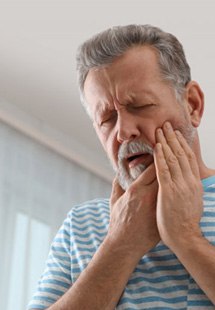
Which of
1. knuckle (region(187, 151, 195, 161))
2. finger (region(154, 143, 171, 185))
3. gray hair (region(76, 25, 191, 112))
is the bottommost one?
knuckle (region(187, 151, 195, 161))

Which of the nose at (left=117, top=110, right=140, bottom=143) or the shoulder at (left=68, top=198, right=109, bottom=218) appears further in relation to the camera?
the shoulder at (left=68, top=198, right=109, bottom=218)

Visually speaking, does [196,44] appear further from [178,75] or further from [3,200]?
[178,75]

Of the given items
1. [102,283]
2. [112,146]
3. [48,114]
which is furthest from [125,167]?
[48,114]

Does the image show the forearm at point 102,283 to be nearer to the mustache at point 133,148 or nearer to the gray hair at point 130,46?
the mustache at point 133,148

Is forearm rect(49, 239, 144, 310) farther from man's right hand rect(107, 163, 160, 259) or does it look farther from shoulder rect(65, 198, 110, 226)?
shoulder rect(65, 198, 110, 226)

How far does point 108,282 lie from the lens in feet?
3.65

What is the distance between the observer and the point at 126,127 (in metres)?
1.24

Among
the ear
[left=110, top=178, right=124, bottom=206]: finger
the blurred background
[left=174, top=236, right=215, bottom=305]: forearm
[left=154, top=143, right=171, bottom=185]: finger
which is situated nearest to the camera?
→ [left=174, top=236, right=215, bottom=305]: forearm

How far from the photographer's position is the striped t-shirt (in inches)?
43.8

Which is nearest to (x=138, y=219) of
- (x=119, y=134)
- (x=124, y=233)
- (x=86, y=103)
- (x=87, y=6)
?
(x=124, y=233)

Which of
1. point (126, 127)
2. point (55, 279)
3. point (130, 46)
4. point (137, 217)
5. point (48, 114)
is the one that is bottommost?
point (48, 114)

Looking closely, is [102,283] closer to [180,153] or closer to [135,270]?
[135,270]

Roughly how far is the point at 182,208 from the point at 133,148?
0.17 m

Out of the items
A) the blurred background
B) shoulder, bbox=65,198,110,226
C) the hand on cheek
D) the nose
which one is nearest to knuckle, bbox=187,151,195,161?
the hand on cheek
